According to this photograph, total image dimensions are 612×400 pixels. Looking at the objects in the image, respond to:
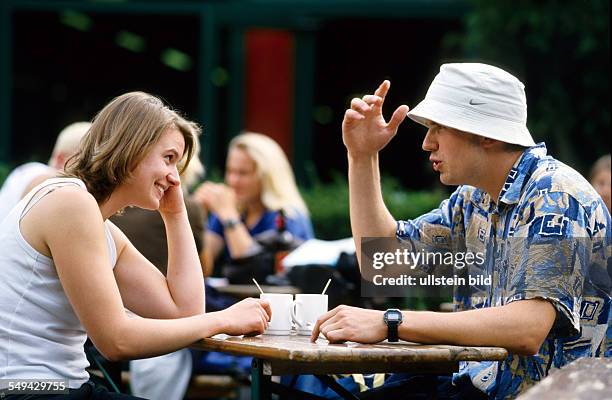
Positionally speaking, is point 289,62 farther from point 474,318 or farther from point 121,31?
point 474,318

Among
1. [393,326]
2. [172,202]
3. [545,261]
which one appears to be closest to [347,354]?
[393,326]

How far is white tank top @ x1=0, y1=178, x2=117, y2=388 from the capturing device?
122 inches

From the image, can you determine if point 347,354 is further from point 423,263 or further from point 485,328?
point 423,263

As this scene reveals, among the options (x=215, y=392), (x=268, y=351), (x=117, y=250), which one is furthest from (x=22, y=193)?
(x=268, y=351)

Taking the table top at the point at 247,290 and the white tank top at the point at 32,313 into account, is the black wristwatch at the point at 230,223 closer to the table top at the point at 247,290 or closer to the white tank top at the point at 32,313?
the table top at the point at 247,290

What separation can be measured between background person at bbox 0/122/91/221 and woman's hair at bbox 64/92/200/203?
1.79m

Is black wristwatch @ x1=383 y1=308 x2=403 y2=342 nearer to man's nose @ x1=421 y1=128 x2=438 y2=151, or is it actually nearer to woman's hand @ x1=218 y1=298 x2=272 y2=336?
woman's hand @ x1=218 y1=298 x2=272 y2=336

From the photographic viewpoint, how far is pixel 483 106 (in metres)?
3.43

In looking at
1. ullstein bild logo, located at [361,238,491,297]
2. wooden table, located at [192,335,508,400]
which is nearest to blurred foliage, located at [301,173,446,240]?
ullstein bild logo, located at [361,238,491,297]

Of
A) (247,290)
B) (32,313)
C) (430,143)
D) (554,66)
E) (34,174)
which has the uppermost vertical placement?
(430,143)

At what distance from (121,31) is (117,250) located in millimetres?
6897

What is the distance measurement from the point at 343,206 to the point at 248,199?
2.80 ft

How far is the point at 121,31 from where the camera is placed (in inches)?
400

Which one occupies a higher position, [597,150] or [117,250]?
[117,250]
